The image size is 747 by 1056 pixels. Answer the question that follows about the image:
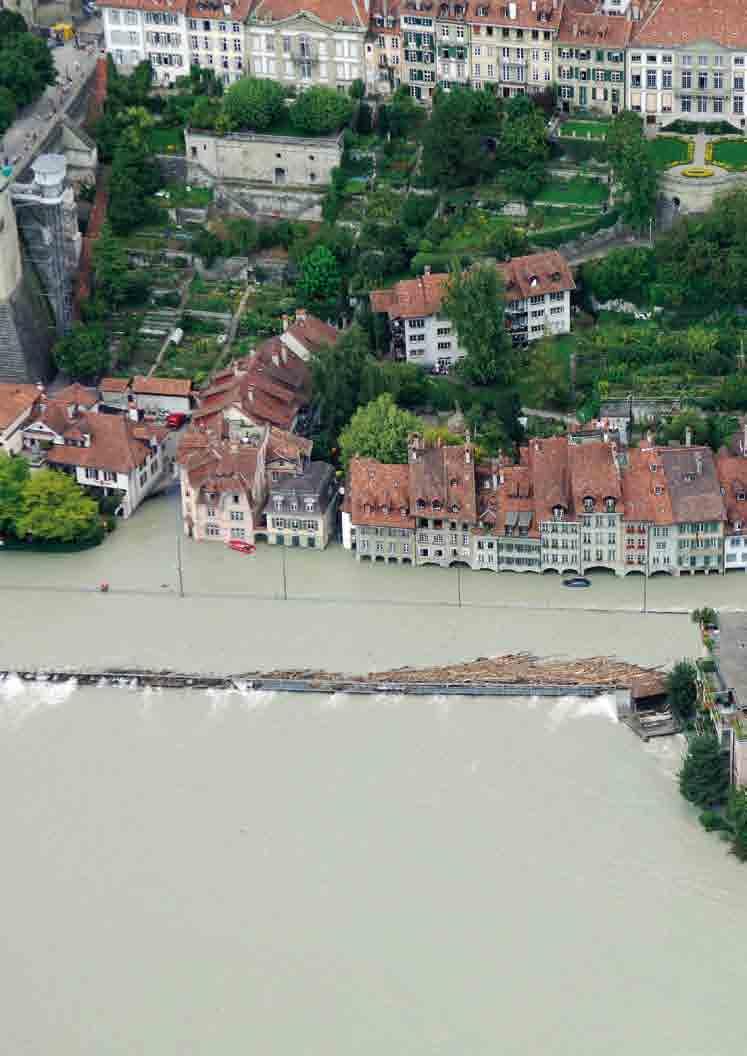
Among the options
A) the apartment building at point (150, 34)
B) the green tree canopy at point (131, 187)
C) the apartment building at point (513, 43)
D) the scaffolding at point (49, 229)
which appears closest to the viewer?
the scaffolding at point (49, 229)

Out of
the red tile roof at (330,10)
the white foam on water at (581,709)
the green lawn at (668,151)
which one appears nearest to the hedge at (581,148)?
the green lawn at (668,151)

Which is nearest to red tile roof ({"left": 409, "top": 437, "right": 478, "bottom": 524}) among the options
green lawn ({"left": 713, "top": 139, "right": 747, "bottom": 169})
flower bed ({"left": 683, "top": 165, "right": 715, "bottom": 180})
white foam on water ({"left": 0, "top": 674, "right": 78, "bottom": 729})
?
white foam on water ({"left": 0, "top": 674, "right": 78, "bottom": 729})

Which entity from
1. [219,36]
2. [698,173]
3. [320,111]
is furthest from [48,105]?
[698,173]

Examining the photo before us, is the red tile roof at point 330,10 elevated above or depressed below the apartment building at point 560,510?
above

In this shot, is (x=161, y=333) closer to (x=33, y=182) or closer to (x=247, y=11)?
(x=33, y=182)

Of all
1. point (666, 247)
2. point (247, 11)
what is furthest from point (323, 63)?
point (666, 247)

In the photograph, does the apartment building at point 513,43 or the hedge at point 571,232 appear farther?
the apartment building at point 513,43

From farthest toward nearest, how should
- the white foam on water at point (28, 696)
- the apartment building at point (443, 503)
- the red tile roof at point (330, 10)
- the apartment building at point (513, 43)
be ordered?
the red tile roof at point (330, 10)
the apartment building at point (513, 43)
the apartment building at point (443, 503)
the white foam on water at point (28, 696)

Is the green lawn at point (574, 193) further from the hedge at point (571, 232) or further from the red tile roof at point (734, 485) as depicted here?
the red tile roof at point (734, 485)
